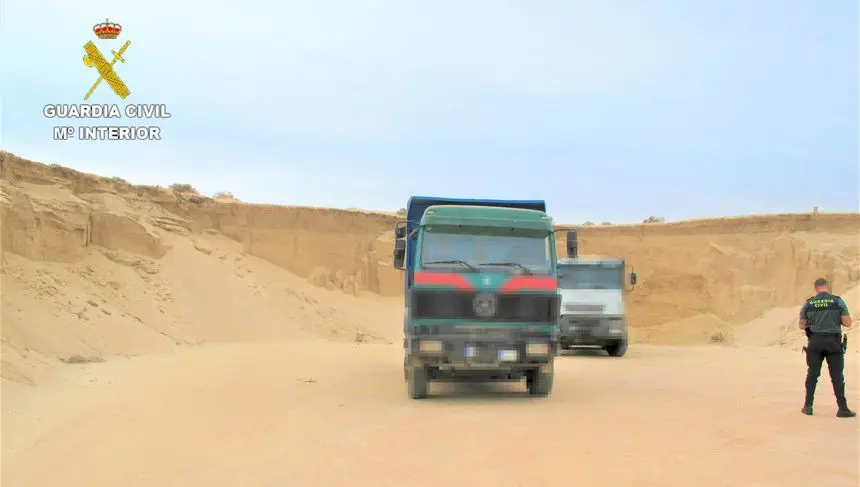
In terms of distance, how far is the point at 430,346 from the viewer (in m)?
10.2

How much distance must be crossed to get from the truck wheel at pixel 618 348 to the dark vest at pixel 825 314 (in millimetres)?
12479

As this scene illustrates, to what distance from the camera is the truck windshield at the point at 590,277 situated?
2103cm

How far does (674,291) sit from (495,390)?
2862cm

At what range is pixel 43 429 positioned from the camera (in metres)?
8.14

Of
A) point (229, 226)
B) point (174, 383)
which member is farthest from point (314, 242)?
point (174, 383)

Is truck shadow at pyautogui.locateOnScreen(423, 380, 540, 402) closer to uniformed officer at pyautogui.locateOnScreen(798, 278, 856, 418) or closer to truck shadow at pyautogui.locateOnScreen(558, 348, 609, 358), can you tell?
uniformed officer at pyautogui.locateOnScreen(798, 278, 856, 418)

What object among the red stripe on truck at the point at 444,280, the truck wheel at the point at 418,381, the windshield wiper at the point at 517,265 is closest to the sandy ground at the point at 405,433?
the truck wheel at the point at 418,381

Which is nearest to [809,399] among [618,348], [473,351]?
[473,351]

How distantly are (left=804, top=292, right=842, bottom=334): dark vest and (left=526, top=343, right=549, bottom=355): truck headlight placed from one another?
141 inches

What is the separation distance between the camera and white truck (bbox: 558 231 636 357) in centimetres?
2091

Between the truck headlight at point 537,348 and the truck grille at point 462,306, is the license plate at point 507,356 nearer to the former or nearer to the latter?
the truck headlight at point 537,348

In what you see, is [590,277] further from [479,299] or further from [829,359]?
[829,359]

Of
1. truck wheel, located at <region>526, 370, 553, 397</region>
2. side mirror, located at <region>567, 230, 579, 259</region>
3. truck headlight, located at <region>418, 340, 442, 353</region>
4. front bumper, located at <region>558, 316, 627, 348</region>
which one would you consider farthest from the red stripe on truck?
front bumper, located at <region>558, 316, 627, 348</region>

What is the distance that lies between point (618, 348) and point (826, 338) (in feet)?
42.7
